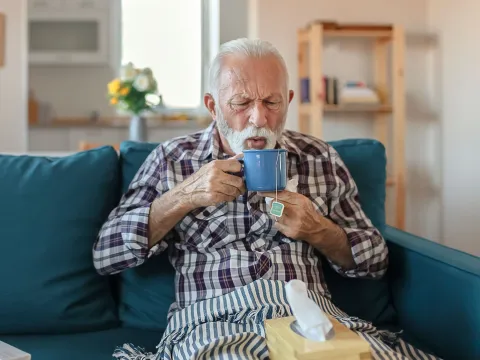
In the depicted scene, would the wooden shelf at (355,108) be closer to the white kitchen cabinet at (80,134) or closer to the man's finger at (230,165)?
the white kitchen cabinet at (80,134)

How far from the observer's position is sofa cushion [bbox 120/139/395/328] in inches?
59.9

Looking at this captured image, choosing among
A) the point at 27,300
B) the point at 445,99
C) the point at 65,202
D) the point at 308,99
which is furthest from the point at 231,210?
the point at 445,99

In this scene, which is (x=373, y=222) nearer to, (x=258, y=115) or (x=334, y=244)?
(x=334, y=244)

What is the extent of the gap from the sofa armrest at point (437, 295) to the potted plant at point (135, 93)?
1909 millimetres

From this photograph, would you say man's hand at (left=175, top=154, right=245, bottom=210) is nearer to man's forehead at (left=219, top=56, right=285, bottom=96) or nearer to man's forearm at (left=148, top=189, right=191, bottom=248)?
man's forearm at (left=148, top=189, right=191, bottom=248)

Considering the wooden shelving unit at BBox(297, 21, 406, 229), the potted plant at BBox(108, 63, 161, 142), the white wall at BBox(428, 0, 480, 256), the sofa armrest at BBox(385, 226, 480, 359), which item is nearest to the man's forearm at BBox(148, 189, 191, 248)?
the sofa armrest at BBox(385, 226, 480, 359)

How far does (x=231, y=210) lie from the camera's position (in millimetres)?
1457

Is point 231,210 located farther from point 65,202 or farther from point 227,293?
point 65,202

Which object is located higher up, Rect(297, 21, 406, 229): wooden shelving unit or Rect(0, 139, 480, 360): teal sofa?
Rect(297, 21, 406, 229): wooden shelving unit

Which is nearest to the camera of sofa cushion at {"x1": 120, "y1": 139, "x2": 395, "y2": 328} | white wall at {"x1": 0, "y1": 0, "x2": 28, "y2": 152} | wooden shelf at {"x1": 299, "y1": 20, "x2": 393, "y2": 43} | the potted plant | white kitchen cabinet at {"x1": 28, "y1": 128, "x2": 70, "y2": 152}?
sofa cushion at {"x1": 120, "y1": 139, "x2": 395, "y2": 328}

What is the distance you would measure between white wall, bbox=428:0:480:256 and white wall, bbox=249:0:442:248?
3.6 inches

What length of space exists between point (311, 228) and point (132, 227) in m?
0.41

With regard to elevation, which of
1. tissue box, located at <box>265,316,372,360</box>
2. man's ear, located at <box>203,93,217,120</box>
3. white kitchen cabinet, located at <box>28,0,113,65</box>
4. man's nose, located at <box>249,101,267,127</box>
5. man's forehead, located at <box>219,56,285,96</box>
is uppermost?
white kitchen cabinet, located at <box>28,0,113,65</box>

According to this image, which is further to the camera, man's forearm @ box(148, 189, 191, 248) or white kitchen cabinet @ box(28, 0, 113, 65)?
white kitchen cabinet @ box(28, 0, 113, 65)
